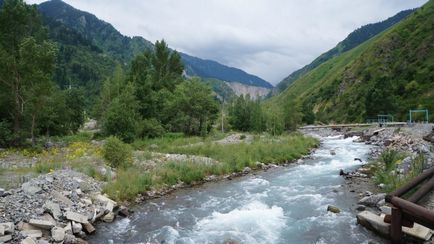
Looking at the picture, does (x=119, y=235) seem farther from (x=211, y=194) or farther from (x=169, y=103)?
(x=169, y=103)

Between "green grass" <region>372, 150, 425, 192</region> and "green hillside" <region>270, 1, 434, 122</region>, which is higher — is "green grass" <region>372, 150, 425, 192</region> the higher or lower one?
the lower one

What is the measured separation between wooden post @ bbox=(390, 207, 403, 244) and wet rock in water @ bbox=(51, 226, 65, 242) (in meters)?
12.7

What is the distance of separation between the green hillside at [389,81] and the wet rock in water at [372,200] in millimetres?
67565

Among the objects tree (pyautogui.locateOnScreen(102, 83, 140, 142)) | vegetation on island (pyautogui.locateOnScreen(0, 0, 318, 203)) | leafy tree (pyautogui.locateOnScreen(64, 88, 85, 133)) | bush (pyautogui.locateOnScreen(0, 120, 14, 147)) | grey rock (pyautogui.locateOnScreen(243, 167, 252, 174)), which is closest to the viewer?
vegetation on island (pyautogui.locateOnScreen(0, 0, 318, 203))

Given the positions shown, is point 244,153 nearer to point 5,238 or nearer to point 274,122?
point 5,238

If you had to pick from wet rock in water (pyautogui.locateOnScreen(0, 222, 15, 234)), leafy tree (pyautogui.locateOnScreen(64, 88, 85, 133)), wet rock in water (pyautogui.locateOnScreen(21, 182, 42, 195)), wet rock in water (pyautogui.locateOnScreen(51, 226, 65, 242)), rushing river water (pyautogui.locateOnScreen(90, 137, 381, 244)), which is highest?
leafy tree (pyautogui.locateOnScreen(64, 88, 85, 133))

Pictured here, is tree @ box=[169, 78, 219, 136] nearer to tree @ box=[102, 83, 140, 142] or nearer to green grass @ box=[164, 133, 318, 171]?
tree @ box=[102, 83, 140, 142]

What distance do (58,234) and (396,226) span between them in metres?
12.9

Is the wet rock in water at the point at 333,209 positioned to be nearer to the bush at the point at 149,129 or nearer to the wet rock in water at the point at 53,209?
the wet rock in water at the point at 53,209

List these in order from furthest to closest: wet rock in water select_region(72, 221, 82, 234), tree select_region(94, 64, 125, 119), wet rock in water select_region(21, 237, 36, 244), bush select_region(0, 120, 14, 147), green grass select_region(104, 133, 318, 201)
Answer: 1. tree select_region(94, 64, 125, 119)
2. bush select_region(0, 120, 14, 147)
3. green grass select_region(104, 133, 318, 201)
4. wet rock in water select_region(72, 221, 82, 234)
5. wet rock in water select_region(21, 237, 36, 244)

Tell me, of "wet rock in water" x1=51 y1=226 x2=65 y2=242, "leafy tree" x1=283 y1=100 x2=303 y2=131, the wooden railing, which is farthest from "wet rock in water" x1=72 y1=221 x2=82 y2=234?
"leafy tree" x1=283 y1=100 x2=303 y2=131

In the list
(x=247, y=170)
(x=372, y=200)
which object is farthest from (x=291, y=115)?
(x=372, y=200)

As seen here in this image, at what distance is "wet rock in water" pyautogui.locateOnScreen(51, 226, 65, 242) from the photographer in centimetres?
1379

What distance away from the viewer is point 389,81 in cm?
8975
